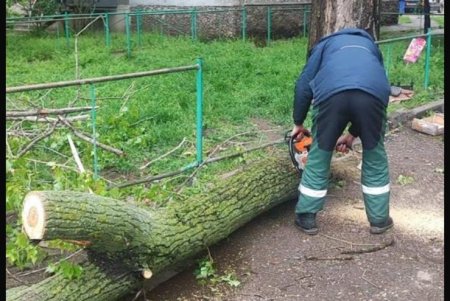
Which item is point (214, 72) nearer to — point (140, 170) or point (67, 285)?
point (140, 170)

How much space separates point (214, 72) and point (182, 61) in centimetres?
172

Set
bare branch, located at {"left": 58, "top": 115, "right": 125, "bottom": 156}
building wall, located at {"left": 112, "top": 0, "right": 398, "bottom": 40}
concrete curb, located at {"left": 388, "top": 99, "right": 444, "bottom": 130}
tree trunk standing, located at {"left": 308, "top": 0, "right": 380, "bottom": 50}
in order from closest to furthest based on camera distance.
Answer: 1. bare branch, located at {"left": 58, "top": 115, "right": 125, "bottom": 156}
2. tree trunk standing, located at {"left": 308, "top": 0, "right": 380, "bottom": 50}
3. concrete curb, located at {"left": 388, "top": 99, "right": 444, "bottom": 130}
4. building wall, located at {"left": 112, "top": 0, "right": 398, "bottom": 40}

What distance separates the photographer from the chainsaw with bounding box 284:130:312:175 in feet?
15.4

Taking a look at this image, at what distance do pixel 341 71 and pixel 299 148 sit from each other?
916 millimetres

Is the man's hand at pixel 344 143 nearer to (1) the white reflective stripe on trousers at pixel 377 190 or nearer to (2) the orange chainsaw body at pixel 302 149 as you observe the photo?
(2) the orange chainsaw body at pixel 302 149

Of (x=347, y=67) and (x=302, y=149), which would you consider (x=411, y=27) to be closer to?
(x=302, y=149)

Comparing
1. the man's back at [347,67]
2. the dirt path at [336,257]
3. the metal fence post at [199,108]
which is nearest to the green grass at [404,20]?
the dirt path at [336,257]

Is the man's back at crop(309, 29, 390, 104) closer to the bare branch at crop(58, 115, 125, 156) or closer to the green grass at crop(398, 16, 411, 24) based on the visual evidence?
the bare branch at crop(58, 115, 125, 156)

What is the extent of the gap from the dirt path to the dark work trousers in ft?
0.78

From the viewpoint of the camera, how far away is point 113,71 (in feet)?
33.8

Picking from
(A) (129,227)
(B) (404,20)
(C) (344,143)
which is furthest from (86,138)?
(B) (404,20)

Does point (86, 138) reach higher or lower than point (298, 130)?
lower

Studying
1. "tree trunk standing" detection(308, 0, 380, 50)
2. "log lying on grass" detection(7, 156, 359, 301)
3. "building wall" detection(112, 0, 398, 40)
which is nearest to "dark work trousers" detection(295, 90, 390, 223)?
"log lying on grass" detection(7, 156, 359, 301)

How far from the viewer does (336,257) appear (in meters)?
4.02
